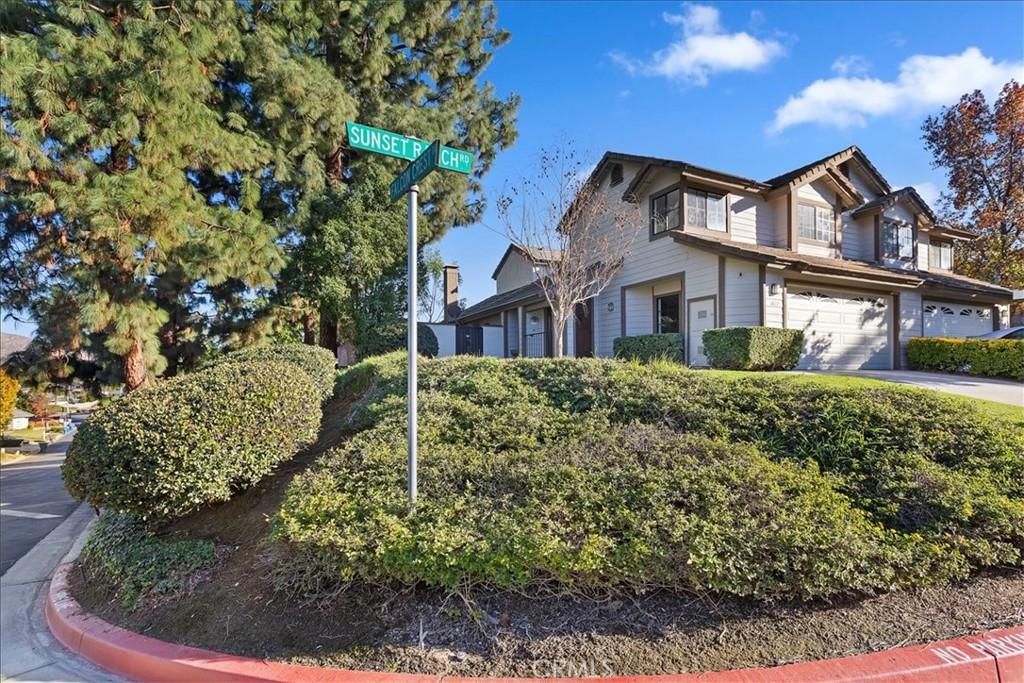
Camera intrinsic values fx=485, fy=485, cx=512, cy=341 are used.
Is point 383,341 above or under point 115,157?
under

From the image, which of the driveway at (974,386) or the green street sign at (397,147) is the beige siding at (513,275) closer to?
the driveway at (974,386)

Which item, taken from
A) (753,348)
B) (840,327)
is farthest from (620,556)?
(840,327)

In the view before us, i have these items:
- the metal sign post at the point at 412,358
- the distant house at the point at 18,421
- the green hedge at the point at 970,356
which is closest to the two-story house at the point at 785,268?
the green hedge at the point at 970,356

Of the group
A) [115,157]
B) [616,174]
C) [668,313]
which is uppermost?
[616,174]

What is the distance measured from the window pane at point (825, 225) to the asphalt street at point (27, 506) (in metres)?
17.2

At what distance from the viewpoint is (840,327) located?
12.5 m

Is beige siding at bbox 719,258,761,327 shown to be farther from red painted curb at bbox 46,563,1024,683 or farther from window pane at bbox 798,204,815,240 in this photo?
red painted curb at bbox 46,563,1024,683

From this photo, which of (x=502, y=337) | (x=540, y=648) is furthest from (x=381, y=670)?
(x=502, y=337)

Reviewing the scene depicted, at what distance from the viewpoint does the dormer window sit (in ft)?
47.9

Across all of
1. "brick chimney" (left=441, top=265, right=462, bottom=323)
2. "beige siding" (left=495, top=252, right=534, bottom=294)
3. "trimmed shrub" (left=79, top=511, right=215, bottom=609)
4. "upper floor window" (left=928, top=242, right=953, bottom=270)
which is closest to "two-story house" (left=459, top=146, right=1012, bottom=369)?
"upper floor window" (left=928, top=242, right=953, bottom=270)

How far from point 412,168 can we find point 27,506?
29.4 ft

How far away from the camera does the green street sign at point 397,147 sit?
3.08m

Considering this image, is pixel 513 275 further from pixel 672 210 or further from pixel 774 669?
pixel 774 669

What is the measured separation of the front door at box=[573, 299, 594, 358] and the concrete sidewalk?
12.8 m
